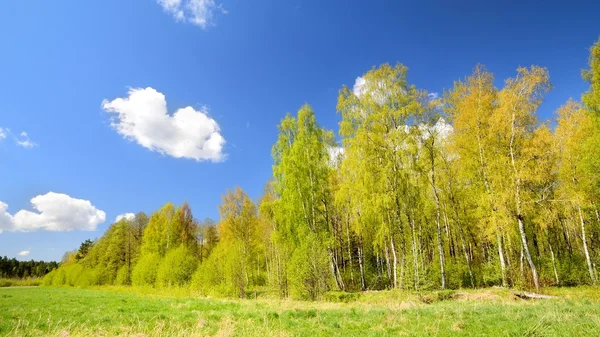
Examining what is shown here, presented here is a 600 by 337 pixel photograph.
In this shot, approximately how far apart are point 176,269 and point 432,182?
25.9 meters

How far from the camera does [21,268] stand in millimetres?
101250

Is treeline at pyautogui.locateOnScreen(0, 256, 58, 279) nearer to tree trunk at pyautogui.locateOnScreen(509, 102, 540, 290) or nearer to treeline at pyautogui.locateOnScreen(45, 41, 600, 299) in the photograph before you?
treeline at pyautogui.locateOnScreen(45, 41, 600, 299)

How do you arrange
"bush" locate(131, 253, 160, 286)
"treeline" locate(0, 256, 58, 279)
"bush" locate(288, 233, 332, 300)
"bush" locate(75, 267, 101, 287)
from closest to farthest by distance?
"bush" locate(288, 233, 332, 300), "bush" locate(131, 253, 160, 286), "bush" locate(75, 267, 101, 287), "treeline" locate(0, 256, 58, 279)

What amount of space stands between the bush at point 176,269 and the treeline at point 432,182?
383 centimetres

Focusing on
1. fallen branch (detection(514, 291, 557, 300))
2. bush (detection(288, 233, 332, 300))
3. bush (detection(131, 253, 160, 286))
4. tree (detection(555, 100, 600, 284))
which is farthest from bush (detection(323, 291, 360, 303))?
bush (detection(131, 253, 160, 286))

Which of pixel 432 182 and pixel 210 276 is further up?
pixel 432 182

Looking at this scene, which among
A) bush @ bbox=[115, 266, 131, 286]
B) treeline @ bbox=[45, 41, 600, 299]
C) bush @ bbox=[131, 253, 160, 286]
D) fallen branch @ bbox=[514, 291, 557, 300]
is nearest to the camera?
fallen branch @ bbox=[514, 291, 557, 300]

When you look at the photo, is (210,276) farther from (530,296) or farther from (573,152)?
(573,152)

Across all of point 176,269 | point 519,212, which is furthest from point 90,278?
point 519,212

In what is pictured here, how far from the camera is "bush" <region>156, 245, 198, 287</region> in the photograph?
3153 cm

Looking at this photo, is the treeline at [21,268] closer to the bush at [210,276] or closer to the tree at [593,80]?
the bush at [210,276]

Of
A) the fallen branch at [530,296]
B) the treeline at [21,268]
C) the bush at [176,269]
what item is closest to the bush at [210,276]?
the bush at [176,269]

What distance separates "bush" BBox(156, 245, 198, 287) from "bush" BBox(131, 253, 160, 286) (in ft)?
9.86

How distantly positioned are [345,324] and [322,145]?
17.0 m
